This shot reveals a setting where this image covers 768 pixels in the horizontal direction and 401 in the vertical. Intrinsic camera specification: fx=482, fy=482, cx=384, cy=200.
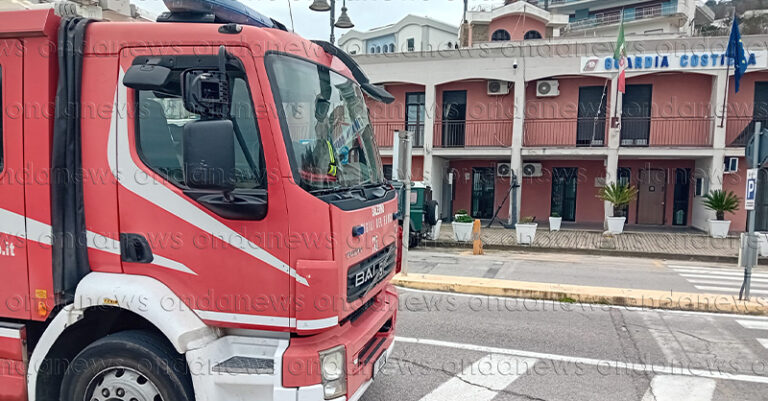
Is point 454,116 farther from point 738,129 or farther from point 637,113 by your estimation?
point 738,129

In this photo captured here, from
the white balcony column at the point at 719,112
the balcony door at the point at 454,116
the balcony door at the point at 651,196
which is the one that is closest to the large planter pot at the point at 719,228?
the white balcony column at the point at 719,112

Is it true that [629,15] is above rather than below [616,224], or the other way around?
above

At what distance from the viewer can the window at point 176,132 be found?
287 cm

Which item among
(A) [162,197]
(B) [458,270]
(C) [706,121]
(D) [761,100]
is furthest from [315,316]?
(D) [761,100]

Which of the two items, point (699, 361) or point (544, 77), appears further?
point (544, 77)

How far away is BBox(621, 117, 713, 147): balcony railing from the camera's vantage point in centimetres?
1758

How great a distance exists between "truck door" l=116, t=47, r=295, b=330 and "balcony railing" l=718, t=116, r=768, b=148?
18.9 meters

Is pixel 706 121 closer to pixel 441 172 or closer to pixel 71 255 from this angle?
pixel 441 172

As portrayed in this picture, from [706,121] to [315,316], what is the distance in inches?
762

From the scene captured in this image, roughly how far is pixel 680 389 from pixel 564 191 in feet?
54.2

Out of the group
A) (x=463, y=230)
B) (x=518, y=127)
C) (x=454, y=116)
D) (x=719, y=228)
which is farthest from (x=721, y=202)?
(x=454, y=116)

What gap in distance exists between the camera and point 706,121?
1752 cm

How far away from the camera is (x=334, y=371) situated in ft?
9.75

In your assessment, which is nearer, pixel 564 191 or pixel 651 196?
pixel 651 196
